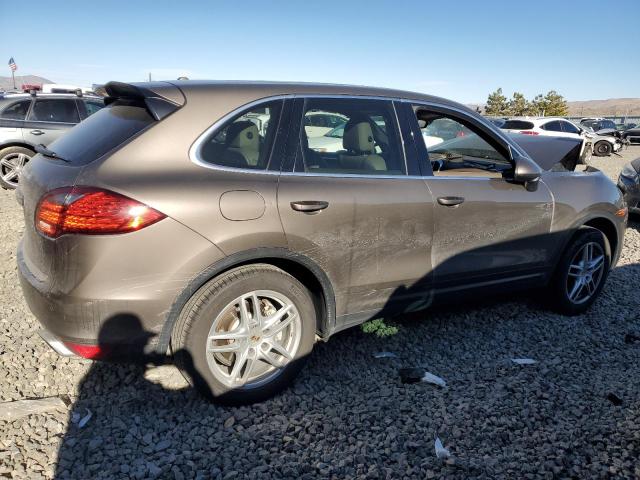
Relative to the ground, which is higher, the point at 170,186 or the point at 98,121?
the point at 98,121

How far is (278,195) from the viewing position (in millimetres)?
2703

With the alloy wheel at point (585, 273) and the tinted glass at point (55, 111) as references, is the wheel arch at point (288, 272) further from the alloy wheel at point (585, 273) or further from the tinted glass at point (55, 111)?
the tinted glass at point (55, 111)

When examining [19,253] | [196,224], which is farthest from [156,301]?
[19,253]

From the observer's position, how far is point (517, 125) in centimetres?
1852

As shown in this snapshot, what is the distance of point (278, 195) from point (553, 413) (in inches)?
79.9

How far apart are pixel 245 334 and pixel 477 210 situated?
71.1 inches

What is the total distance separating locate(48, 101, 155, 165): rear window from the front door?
177cm

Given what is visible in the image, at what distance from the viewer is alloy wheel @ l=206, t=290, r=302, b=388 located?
8.98 feet

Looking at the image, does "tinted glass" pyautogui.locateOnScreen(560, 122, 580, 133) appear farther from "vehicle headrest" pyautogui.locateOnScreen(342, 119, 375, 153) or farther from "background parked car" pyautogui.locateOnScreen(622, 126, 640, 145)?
"vehicle headrest" pyautogui.locateOnScreen(342, 119, 375, 153)

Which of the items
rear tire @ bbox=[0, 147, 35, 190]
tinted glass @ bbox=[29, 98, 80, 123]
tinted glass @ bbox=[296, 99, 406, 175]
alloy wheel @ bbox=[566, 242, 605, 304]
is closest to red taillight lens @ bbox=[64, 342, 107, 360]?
tinted glass @ bbox=[296, 99, 406, 175]

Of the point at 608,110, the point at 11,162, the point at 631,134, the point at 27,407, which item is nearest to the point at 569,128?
the point at 631,134

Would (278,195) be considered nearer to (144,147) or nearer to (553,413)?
(144,147)

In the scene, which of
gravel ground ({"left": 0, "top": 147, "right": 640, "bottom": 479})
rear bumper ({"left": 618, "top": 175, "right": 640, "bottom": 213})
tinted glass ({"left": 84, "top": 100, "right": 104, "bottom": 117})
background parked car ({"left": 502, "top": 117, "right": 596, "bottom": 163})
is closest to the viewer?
gravel ground ({"left": 0, "top": 147, "right": 640, "bottom": 479})

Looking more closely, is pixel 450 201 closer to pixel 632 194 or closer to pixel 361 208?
pixel 361 208
